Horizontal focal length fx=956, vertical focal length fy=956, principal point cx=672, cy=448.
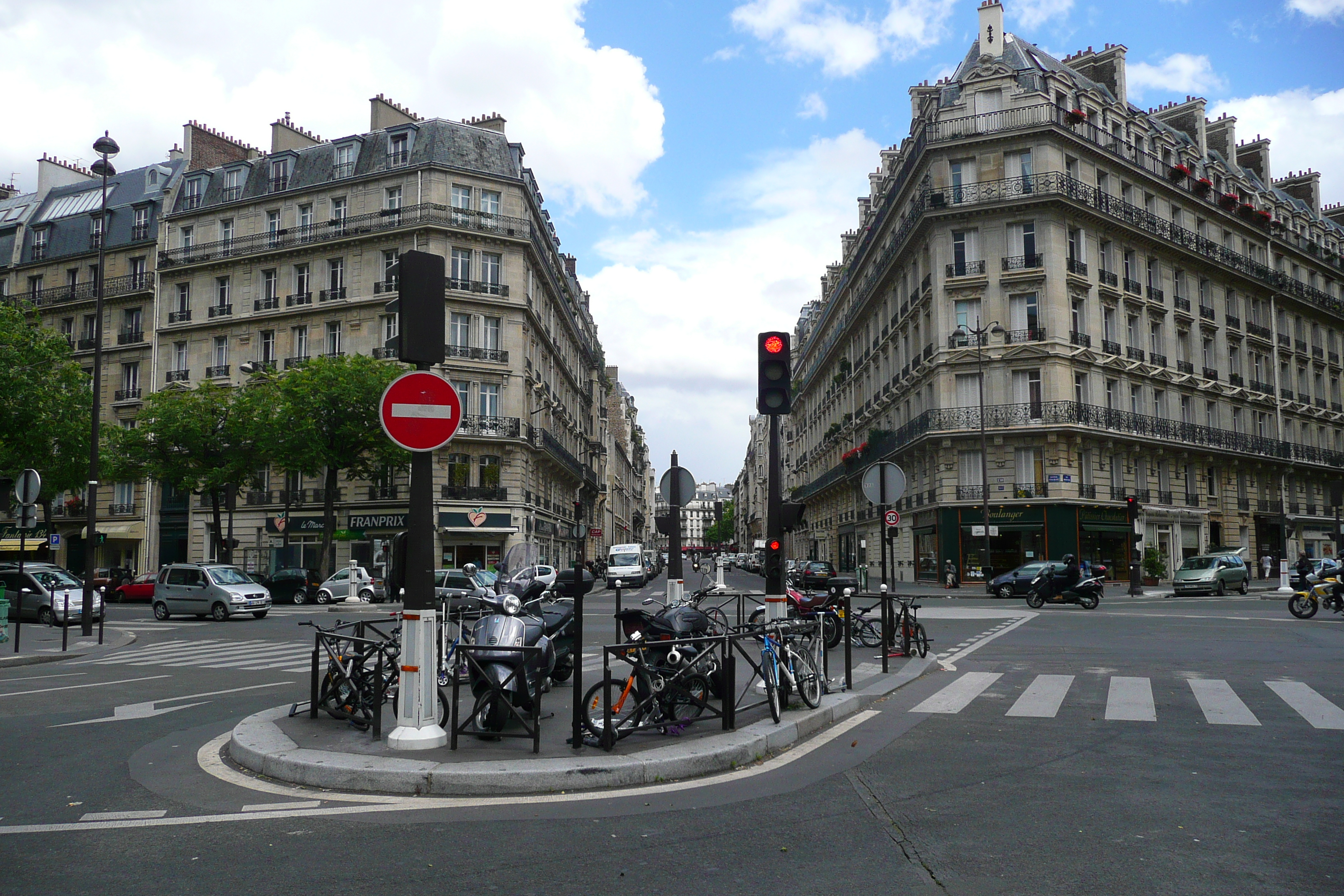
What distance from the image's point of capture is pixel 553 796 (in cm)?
561

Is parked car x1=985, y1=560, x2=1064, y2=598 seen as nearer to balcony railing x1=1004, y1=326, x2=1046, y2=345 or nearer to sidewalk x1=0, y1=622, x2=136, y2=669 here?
balcony railing x1=1004, y1=326, x2=1046, y2=345

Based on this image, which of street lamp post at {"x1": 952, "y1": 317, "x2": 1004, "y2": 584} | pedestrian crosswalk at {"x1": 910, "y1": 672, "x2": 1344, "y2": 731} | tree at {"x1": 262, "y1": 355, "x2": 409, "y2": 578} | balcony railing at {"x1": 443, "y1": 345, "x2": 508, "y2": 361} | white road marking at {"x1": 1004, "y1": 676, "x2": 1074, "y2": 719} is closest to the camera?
pedestrian crosswalk at {"x1": 910, "y1": 672, "x2": 1344, "y2": 731}

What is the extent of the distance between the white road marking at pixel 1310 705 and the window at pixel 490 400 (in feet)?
116

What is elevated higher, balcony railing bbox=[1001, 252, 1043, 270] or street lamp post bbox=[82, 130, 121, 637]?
balcony railing bbox=[1001, 252, 1043, 270]

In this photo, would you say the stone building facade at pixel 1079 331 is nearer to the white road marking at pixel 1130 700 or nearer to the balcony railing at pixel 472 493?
the balcony railing at pixel 472 493

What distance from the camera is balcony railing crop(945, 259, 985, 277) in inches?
1537

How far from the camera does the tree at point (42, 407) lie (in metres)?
30.0

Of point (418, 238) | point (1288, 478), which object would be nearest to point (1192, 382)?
point (1288, 478)

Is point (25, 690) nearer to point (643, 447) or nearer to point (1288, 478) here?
point (1288, 478)

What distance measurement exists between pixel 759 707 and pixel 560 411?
47.0 metres

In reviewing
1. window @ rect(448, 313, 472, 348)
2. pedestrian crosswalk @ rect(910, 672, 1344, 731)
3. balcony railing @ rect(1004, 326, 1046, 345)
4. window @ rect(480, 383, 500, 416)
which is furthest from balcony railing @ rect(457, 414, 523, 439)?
pedestrian crosswalk @ rect(910, 672, 1344, 731)

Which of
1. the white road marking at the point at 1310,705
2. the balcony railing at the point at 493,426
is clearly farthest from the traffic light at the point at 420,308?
the balcony railing at the point at 493,426

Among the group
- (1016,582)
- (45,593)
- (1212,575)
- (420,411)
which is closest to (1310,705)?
(420,411)

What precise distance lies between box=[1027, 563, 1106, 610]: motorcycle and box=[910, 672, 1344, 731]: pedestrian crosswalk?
16.1 m
